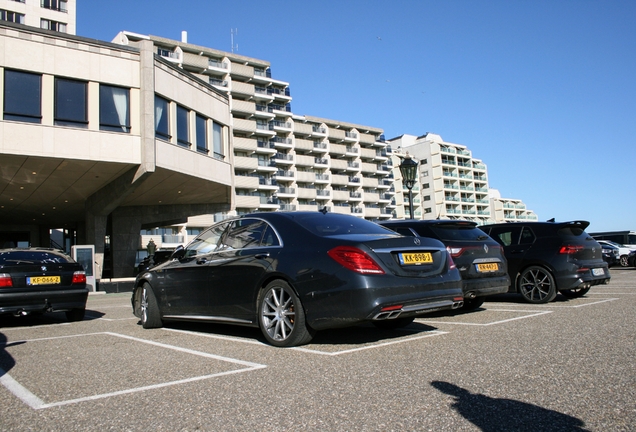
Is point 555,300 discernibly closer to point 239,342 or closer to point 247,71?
point 239,342

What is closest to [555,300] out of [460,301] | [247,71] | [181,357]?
[460,301]

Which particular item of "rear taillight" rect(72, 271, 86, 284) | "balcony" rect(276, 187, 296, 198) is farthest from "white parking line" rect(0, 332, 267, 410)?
"balcony" rect(276, 187, 296, 198)

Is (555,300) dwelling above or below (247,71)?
below

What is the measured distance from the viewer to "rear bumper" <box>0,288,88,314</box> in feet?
27.1

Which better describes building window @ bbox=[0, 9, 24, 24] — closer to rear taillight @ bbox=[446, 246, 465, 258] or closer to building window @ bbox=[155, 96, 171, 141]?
building window @ bbox=[155, 96, 171, 141]

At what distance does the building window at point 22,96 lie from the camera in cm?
2084

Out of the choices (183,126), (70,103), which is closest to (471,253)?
(70,103)

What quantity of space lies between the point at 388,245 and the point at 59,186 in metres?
26.5

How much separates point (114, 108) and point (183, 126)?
155 inches

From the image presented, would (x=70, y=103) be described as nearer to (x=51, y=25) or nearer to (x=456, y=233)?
(x=456, y=233)

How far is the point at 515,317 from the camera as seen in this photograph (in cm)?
696

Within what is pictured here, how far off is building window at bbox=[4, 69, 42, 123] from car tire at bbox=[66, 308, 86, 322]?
1476 centimetres

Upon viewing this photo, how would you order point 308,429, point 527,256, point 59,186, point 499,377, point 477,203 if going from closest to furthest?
1. point 308,429
2. point 499,377
3. point 527,256
4. point 59,186
5. point 477,203

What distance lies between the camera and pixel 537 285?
30.0 ft
